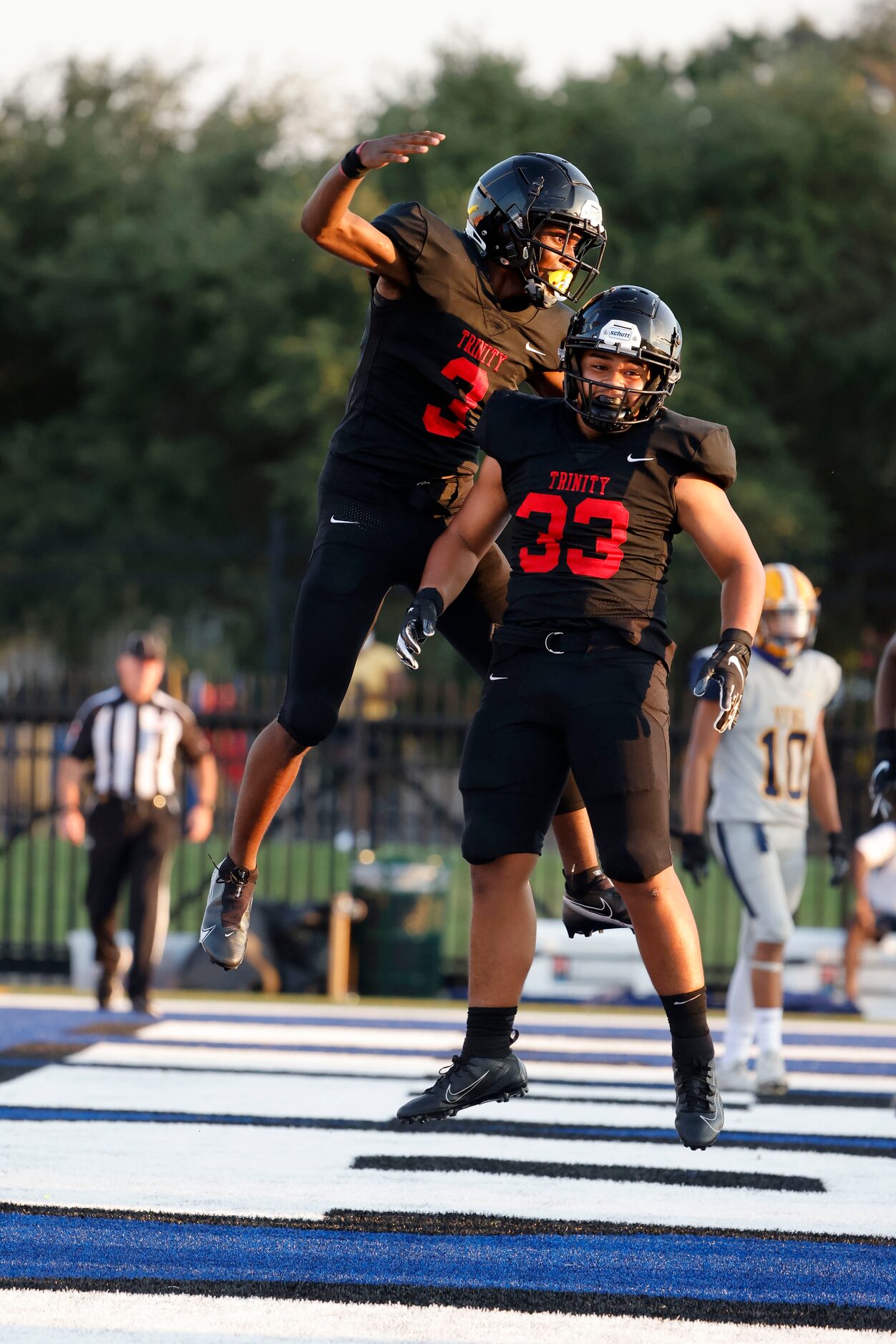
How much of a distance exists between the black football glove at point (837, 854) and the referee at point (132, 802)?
3896 mm

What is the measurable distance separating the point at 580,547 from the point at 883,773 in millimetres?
2809

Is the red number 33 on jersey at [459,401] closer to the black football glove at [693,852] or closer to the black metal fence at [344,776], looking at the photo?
the black football glove at [693,852]

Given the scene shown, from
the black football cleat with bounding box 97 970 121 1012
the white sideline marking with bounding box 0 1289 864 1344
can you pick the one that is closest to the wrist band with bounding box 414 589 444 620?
the white sideline marking with bounding box 0 1289 864 1344

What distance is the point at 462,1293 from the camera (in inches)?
154

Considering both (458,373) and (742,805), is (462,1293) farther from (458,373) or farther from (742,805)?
(742,805)

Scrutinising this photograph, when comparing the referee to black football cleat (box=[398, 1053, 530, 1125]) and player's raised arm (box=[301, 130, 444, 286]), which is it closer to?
black football cleat (box=[398, 1053, 530, 1125])

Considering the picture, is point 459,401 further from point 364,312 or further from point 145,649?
point 364,312

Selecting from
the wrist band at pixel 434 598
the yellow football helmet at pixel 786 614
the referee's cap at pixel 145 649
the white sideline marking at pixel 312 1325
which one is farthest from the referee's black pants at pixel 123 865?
the white sideline marking at pixel 312 1325

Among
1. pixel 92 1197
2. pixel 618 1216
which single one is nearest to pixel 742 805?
pixel 618 1216

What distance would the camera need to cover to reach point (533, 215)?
16.4 feet

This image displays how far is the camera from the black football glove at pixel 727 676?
14.9ft

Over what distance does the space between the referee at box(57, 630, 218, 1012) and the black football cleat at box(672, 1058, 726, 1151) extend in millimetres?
5942

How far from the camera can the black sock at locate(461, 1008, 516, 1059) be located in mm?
4816

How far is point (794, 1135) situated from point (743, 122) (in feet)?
66.3
